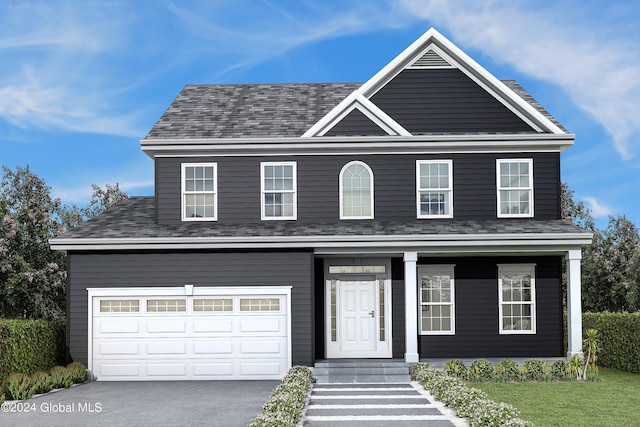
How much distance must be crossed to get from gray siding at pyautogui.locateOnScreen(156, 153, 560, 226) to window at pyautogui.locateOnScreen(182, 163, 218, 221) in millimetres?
162

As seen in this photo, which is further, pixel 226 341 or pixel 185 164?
pixel 185 164

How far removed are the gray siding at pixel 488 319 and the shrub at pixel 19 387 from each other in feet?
33.1

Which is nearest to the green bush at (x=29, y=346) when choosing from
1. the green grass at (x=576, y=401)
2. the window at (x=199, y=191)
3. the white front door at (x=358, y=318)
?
the window at (x=199, y=191)

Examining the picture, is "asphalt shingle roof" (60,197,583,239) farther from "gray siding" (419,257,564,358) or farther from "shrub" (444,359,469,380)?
"shrub" (444,359,469,380)

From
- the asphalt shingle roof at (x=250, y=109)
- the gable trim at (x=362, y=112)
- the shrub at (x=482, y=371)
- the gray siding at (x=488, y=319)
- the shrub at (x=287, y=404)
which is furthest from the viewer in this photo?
the asphalt shingle roof at (x=250, y=109)

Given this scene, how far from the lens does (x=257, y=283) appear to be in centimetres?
1967

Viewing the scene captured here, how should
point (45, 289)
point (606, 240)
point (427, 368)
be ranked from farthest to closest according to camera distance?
point (606, 240), point (45, 289), point (427, 368)

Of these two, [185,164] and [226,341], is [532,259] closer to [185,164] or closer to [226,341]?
[226,341]

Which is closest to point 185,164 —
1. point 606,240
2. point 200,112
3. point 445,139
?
point 200,112

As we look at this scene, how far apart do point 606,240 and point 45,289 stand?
2578 cm

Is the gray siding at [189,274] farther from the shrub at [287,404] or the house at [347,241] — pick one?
the shrub at [287,404]

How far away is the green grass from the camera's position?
42.6 feet

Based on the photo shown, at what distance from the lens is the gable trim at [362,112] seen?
21.2 m

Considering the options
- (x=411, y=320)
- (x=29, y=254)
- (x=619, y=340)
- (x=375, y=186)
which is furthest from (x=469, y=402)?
(x=29, y=254)
